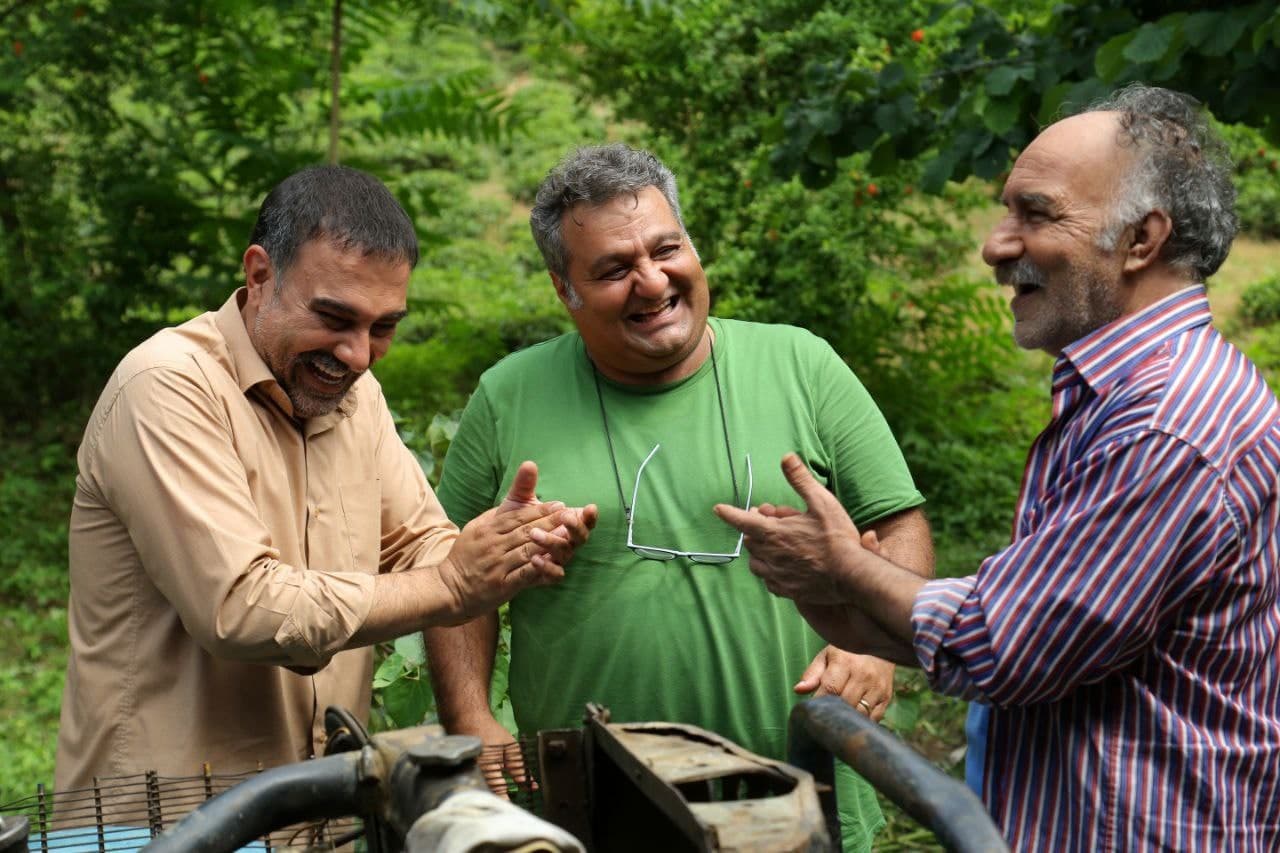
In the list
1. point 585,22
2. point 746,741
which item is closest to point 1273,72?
point 746,741

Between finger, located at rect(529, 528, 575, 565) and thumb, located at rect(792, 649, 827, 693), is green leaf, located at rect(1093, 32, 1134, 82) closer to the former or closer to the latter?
thumb, located at rect(792, 649, 827, 693)

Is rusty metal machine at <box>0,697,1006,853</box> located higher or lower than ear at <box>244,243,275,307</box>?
lower

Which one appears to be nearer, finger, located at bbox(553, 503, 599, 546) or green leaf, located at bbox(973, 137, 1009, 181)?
finger, located at bbox(553, 503, 599, 546)

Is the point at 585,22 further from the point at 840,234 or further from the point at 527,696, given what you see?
the point at 527,696

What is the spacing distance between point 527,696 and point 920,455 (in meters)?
5.63

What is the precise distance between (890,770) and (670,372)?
4.74 feet

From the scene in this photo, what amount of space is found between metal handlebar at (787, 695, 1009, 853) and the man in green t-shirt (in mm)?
882

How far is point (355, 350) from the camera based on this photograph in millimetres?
2654

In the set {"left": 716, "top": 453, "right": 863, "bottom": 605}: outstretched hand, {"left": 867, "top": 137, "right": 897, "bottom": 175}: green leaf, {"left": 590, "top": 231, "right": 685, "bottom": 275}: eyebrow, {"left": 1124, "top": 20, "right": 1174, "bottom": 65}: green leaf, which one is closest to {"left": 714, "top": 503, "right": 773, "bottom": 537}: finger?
{"left": 716, "top": 453, "right": 863, "bottom": 605}: outstretched hand

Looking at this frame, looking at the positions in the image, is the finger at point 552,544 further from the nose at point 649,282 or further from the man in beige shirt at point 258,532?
the nose at point 649,282

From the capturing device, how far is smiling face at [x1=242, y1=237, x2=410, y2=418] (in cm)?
262

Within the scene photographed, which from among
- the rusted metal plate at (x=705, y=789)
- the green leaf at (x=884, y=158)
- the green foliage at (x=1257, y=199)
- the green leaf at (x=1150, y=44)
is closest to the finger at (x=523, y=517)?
the rusted metal plate at (x=705, y=789)

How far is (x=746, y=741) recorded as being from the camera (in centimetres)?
275

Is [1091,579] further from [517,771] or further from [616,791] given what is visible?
[517,771]
